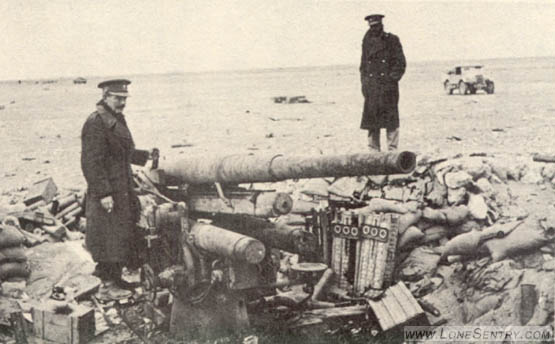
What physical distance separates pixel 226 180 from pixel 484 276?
2802 millimetres

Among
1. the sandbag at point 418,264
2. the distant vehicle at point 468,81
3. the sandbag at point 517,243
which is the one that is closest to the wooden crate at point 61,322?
the sandbag at point 418,264

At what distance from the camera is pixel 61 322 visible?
588 cm

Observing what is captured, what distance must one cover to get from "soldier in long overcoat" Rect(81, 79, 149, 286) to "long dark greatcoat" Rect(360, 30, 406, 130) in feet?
13.5

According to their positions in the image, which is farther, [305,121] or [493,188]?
[305,121]

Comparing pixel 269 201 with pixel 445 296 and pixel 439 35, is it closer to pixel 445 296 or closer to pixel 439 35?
pixel 445 296

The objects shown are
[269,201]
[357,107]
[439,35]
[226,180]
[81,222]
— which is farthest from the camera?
[357,107]

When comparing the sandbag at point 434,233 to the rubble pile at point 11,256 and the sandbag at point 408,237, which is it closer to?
the sandbag at point 408,237

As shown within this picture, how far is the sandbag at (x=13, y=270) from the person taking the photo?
7703mm

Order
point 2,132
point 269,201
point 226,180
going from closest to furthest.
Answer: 1. point 269,201
2. point 226,180
3. point 2,132

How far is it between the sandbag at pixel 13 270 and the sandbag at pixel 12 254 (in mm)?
62

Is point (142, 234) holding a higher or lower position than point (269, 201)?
lower

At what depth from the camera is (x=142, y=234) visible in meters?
6.54

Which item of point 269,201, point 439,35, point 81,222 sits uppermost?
point 439,35

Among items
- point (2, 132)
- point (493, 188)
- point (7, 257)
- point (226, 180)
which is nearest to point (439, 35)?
point (493, 188)
